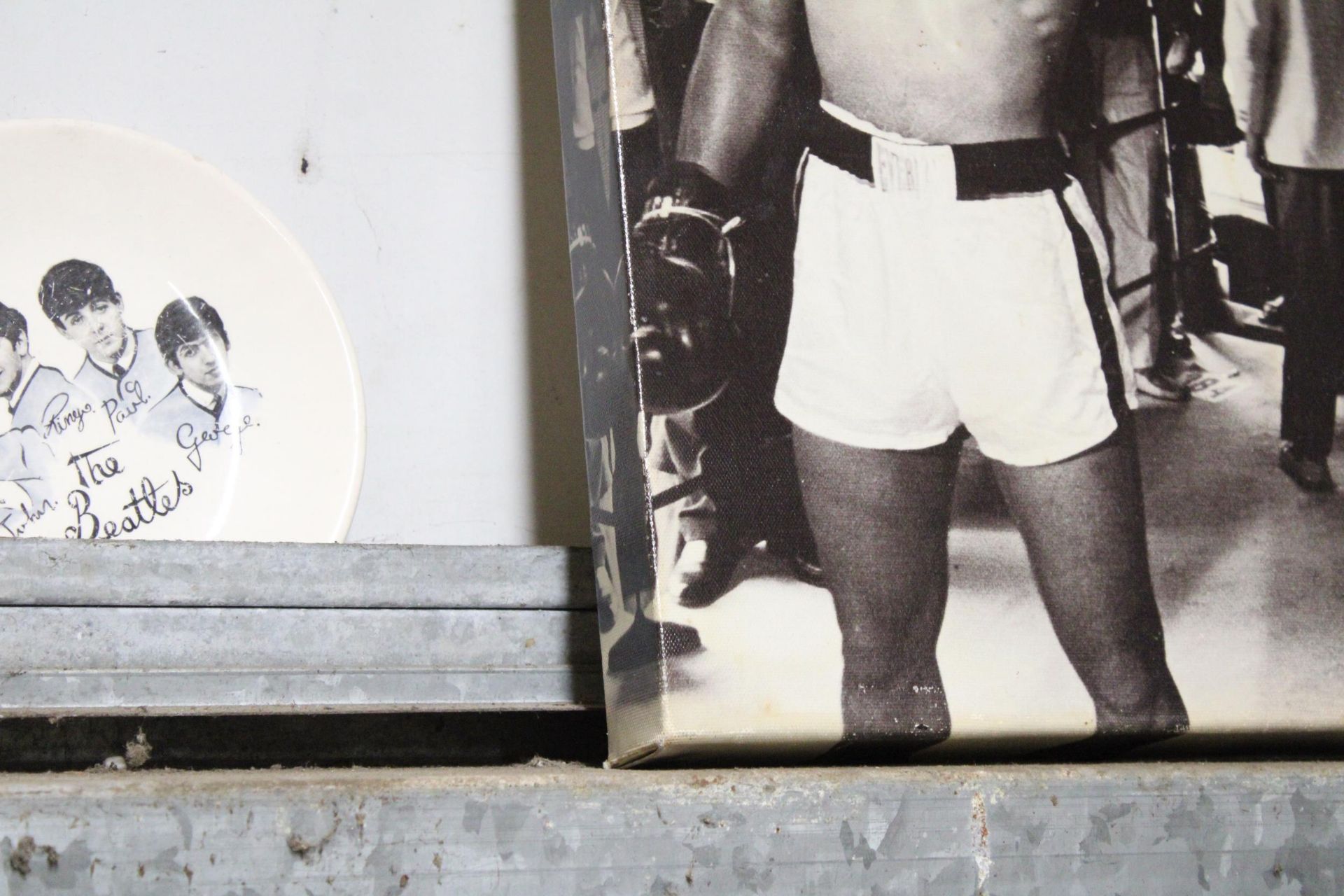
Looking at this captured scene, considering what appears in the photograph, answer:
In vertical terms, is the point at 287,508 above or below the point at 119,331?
below

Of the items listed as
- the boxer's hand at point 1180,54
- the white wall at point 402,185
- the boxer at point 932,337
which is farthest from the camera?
the white wall at point 402,185

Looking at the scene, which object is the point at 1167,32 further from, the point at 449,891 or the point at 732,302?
the point at 449,891

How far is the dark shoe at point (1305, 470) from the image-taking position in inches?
21.7

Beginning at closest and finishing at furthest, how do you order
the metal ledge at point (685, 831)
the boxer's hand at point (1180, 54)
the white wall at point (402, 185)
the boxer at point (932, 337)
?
the metal ledge at point (685, 831) < the boxer at point (932, 337) < the boxer's hand at point (1180, 54) < the white wall at point (402, 185)

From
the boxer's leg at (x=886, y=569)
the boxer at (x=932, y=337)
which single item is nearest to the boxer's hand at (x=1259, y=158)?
the boxer at (x=932, y=337)

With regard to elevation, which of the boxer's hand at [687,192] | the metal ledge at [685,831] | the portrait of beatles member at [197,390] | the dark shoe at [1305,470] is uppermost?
the boxer's hand at [687,192]

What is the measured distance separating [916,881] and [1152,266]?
311mm

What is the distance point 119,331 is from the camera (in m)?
0.67

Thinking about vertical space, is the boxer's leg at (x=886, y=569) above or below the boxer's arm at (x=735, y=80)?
below

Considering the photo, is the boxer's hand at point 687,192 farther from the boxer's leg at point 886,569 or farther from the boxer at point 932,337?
the boxer's leg at point 886,569

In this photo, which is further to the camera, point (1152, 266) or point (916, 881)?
point (1152, 266)

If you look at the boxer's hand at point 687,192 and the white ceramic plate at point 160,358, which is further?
the white ceramic plate at point 160,358

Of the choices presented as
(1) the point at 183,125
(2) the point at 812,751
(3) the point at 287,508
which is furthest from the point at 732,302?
(1) the point at 183,125

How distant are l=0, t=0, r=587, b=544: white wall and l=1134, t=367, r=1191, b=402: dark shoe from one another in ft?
1.13
